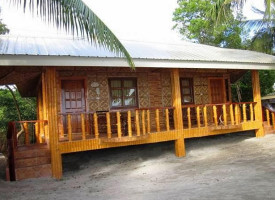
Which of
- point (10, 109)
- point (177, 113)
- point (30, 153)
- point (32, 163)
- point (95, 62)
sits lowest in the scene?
point (32, 163)

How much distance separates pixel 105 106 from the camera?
10031 millimetres

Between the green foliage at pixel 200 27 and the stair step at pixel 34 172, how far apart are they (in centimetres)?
1737

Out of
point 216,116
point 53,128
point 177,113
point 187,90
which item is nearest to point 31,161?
point 53,128

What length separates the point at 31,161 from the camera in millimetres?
6957

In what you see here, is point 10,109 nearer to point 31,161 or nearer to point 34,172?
point 31,161

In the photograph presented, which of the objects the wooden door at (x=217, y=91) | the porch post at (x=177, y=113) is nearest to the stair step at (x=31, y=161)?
the porch post at (x=177, y=113)

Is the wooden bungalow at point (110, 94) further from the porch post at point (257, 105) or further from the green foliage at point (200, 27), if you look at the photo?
the green foliage at point (200, 27)

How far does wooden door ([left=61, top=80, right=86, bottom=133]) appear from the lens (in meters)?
9.52

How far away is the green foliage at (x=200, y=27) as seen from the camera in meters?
22.0

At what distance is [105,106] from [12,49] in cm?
415

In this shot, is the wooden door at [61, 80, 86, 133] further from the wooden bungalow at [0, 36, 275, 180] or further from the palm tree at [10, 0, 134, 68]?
the palm tree at [10, 0, 134, 68]

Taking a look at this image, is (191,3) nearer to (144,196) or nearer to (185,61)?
(185,61)

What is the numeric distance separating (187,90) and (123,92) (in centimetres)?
308

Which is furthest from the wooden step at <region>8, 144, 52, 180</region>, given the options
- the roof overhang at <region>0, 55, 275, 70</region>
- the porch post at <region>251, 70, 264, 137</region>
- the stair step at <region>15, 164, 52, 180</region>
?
the porch post at <region>251, 70, 264, 137</region>
